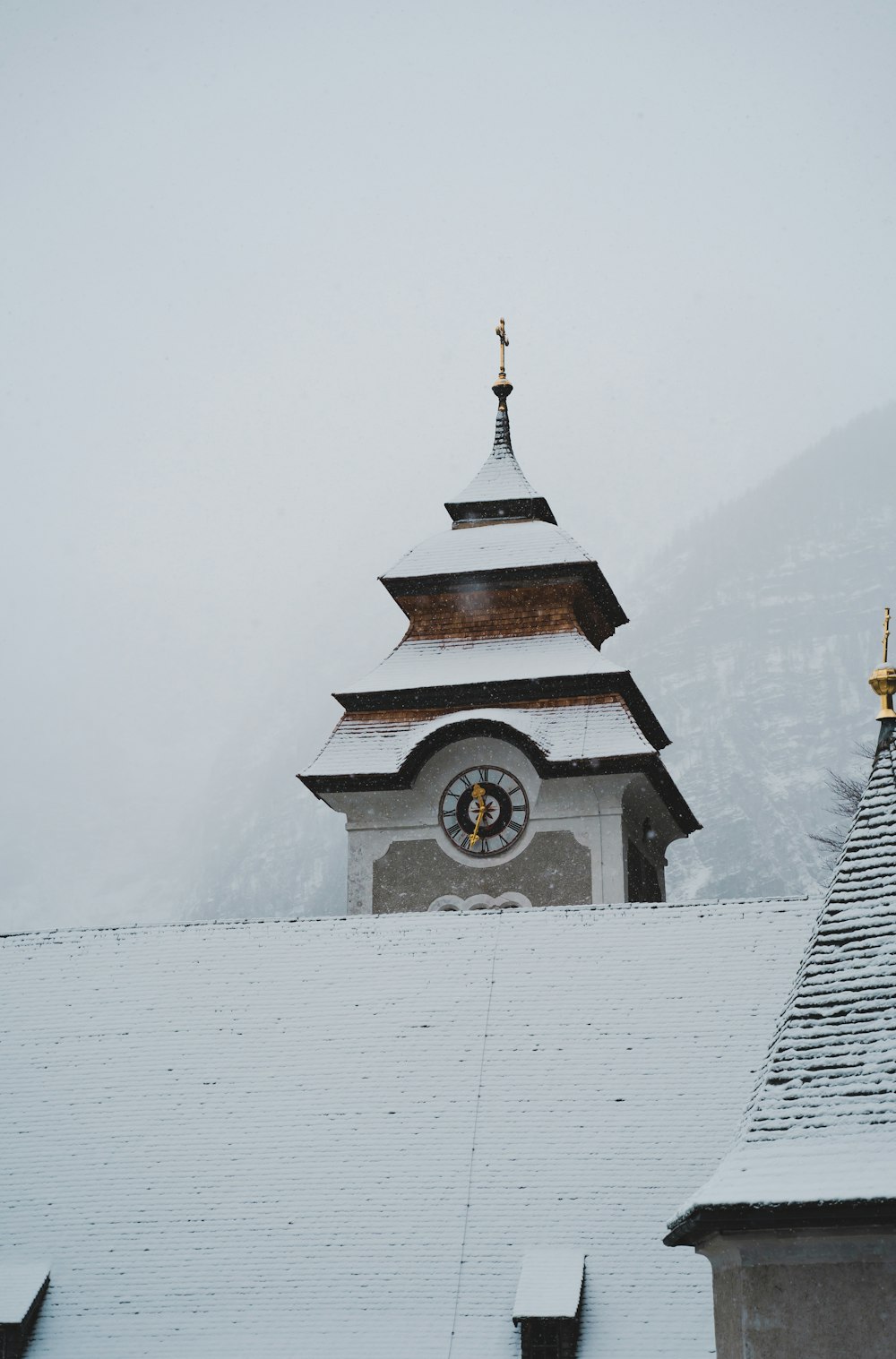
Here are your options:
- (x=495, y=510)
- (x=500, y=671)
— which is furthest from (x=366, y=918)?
(x=495, y=510)

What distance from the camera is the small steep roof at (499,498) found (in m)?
30.6

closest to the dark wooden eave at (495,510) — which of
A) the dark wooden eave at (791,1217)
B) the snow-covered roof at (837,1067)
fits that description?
the snow-covered roof at (837,1067)

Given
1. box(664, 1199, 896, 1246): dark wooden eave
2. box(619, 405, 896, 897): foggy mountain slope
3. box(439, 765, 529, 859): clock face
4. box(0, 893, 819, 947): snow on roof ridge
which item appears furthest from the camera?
box(619, 405, 896, 897): foggy mountain slope

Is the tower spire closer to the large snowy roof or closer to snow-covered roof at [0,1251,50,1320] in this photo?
the large snowy roof

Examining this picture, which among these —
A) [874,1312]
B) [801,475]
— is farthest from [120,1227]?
[801,475]

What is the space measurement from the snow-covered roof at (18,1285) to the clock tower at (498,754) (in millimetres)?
8279

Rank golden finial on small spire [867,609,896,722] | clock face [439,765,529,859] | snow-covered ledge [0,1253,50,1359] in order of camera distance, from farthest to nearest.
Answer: clock face [439,765,529,859] → snow-covered ledge [0,1253,50,1359] → golden finial on small spire [867,609,896,722]

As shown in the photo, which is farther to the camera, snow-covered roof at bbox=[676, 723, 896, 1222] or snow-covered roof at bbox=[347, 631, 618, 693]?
snow-covered roof at bbox=[347, 631, 618, 693]

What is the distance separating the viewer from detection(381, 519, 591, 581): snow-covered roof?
28.6 metres

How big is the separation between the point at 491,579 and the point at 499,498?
8.33 ft

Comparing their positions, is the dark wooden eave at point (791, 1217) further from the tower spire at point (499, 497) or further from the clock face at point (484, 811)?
the tower spire at point (499, 497)

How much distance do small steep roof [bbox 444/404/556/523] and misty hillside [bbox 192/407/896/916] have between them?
7073 cm

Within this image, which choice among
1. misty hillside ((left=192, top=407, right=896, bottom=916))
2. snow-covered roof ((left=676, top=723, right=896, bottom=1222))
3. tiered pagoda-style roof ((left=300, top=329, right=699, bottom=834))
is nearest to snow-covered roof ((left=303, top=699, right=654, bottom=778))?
tiered pagoda-style roof ((left=300, top=329, right=699, bottom=834))

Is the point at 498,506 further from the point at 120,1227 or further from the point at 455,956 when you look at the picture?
the point at 120,1227
